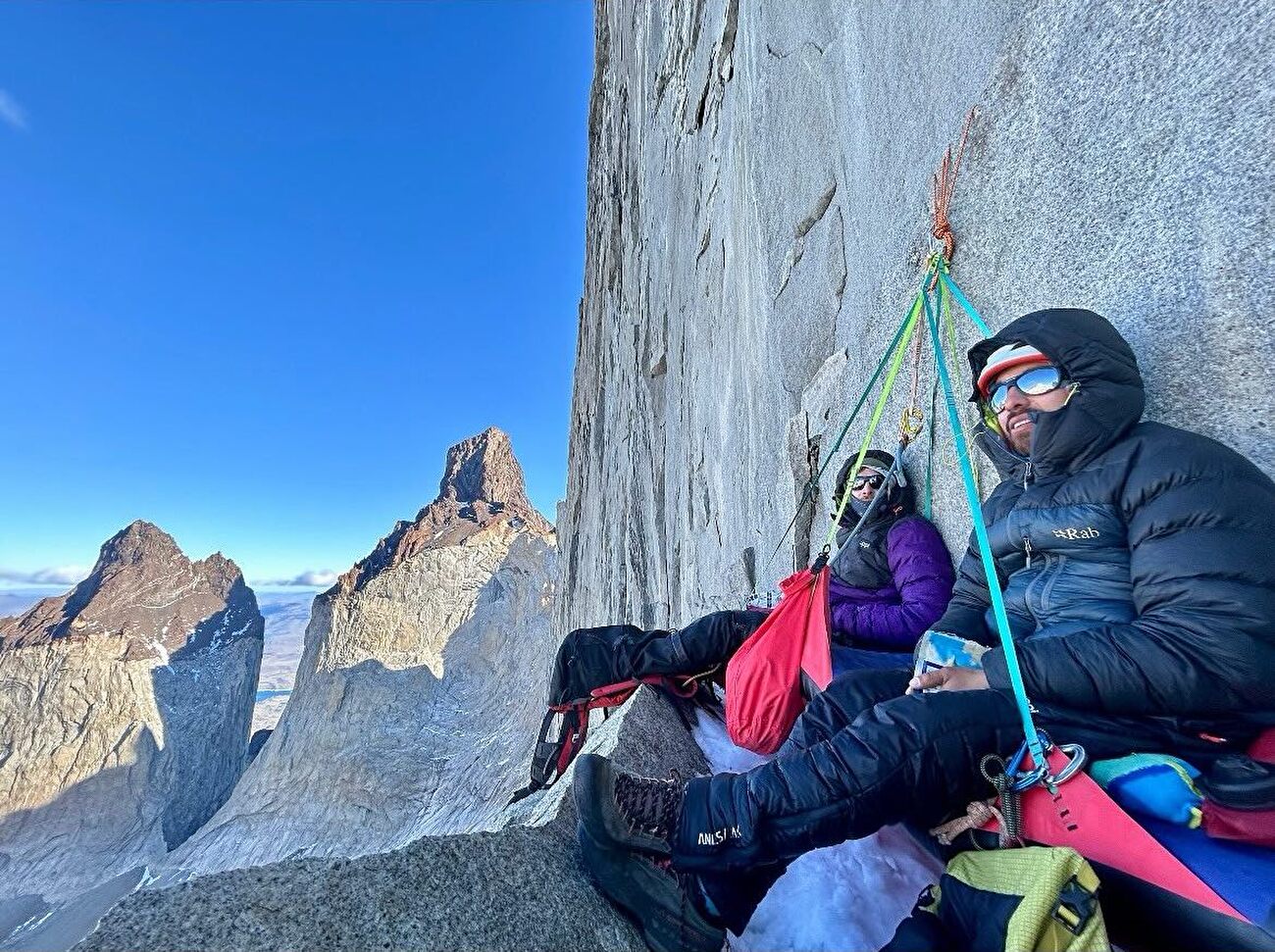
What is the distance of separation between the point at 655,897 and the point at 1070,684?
1.09 metres

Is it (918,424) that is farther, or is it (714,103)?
(714,103)

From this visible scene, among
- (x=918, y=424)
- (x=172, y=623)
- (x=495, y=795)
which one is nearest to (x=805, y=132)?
(x=918, y=424)

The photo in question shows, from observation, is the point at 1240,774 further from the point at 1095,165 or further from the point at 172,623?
the point at 172,623

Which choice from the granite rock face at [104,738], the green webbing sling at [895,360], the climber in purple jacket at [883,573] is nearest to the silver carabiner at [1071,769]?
the climber in purple jacket at [883,573]

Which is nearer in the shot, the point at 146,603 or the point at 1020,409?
the point at 1020,409

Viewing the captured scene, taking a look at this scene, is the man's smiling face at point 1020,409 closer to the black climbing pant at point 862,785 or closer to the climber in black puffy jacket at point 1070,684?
the climber in black puffy jacket at point 1070,684

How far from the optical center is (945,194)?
2.57m

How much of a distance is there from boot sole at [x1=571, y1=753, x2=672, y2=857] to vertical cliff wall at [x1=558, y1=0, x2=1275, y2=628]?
1.77 metres

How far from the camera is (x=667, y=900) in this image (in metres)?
1.42

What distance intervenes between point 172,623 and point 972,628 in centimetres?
4055

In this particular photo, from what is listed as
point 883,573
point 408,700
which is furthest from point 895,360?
point 408,700

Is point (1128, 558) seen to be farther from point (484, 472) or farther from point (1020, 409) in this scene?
point (484, 472)

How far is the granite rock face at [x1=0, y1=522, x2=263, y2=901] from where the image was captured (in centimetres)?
2472

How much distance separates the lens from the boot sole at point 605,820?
56.7 inches
